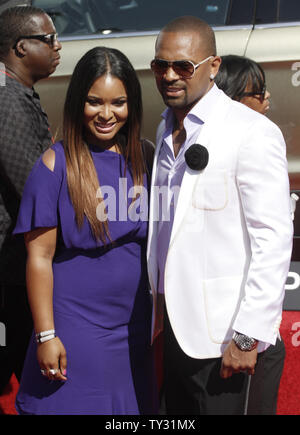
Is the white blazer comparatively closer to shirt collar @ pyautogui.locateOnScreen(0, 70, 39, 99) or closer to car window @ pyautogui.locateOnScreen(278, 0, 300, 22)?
shirt collar @ pyautogui.locateOnScreen(0, 70, 39, 99)

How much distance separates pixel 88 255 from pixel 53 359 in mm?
345

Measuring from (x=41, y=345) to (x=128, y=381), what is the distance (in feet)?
1.04

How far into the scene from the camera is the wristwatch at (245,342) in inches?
73.2

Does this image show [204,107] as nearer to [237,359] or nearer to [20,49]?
[237,359]

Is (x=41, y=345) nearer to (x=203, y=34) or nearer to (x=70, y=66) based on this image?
(x=203, y=34)

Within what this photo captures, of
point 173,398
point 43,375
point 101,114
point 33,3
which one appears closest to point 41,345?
point 43,375

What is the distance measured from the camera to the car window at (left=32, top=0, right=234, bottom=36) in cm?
325

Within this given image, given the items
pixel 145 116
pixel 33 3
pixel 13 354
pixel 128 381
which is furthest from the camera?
pixel 33 3

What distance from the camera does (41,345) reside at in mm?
2080

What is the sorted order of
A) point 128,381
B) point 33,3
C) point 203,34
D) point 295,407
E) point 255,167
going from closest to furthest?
point 255,167
point 203,34
point 128,381
point 295,407
point 33,3

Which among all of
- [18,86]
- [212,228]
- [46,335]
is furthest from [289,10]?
[46,335]

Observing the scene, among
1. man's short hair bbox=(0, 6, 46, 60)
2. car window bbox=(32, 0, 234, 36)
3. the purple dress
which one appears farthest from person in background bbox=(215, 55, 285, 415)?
man's short hair bbox=(0, 6, 46, 60)

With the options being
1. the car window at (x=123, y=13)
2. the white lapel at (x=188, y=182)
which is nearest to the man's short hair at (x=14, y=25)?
the car window at (x=123, y=13)

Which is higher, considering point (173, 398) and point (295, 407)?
point (173, 398)
